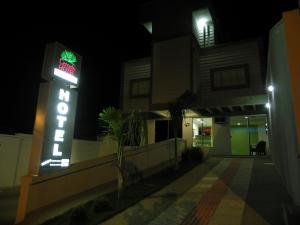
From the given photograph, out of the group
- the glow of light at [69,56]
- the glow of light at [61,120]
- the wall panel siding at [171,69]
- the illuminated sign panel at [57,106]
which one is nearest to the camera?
the illuminated sign panel at [57,106]

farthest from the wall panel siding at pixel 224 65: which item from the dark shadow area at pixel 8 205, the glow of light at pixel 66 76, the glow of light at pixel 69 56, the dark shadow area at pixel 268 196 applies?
the dark shadow area at pixel 8 205

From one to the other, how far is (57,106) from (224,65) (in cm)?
997

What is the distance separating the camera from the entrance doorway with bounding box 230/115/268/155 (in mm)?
17234

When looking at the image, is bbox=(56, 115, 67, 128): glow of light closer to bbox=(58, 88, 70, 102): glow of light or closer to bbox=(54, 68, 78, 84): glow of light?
bbox=(58, 88, 70, 102): glow of light

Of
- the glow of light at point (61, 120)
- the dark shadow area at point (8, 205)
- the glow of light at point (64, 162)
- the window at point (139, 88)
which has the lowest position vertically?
the dark shadow area at point (8, 205)

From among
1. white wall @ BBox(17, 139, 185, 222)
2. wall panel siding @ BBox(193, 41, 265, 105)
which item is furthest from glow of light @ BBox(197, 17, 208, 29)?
white wall @ BBox(17, 139, 185, 222)

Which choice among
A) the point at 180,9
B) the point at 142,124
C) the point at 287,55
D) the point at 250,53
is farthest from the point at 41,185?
the point at 180,9

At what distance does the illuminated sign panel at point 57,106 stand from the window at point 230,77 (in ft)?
28.6

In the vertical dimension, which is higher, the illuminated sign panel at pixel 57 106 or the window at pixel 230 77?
the window at pixel 230 77

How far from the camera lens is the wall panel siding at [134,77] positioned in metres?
16.7

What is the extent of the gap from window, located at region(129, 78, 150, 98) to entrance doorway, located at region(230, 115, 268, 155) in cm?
615

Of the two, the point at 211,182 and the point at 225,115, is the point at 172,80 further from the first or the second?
the point at 211,182

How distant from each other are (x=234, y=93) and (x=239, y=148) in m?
6.19

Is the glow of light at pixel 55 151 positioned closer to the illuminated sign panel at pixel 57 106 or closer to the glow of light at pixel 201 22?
the illuminated sign panel at pixel 57 106
